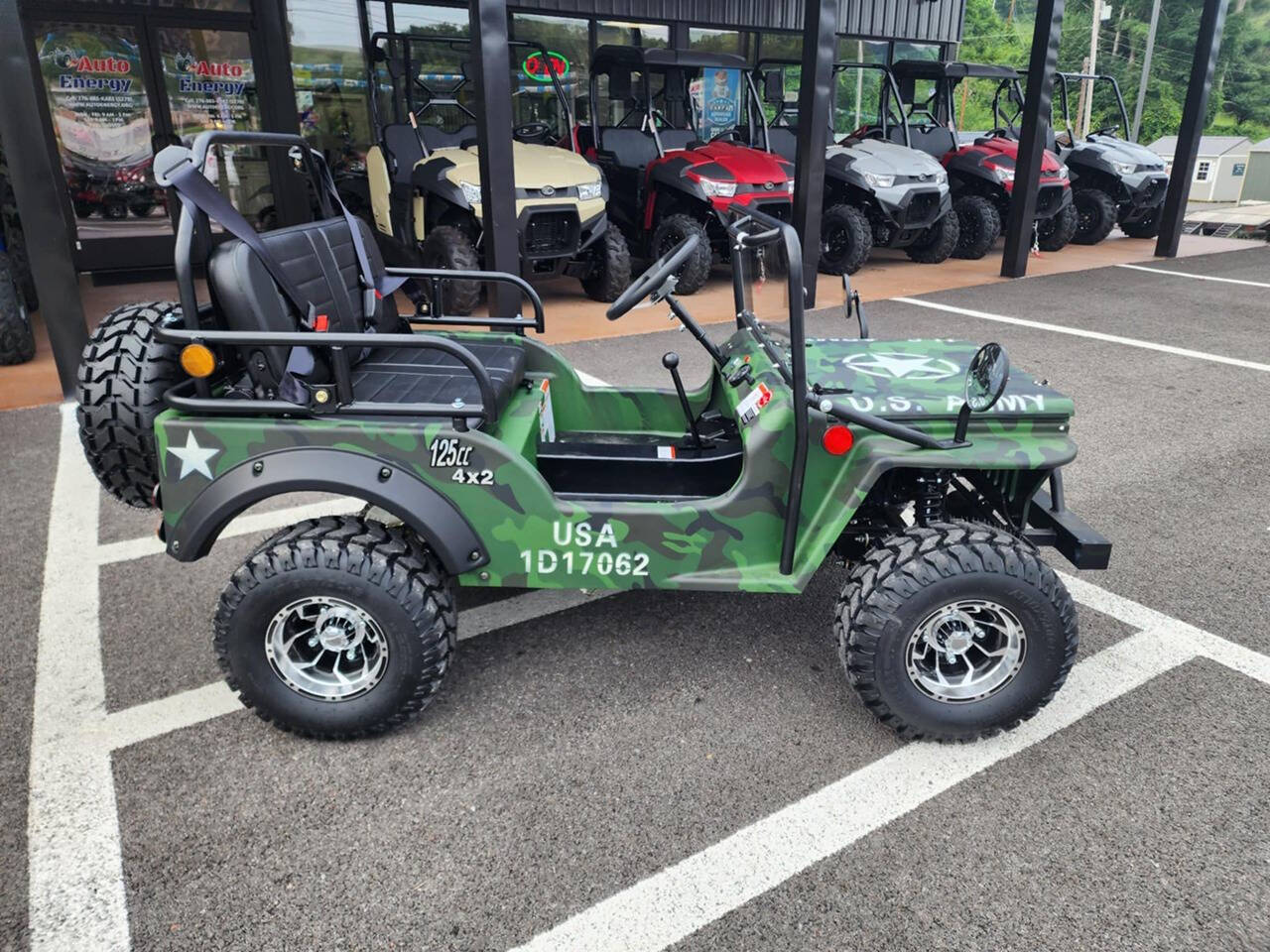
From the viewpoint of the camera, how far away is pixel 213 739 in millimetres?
2484

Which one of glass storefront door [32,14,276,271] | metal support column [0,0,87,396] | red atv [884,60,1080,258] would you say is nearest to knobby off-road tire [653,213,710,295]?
red atv [884,60,1080,258]

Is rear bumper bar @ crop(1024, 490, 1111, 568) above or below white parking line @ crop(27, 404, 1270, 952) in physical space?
above

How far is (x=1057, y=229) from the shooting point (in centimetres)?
1172

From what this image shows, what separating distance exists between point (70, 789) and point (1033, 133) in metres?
9.91

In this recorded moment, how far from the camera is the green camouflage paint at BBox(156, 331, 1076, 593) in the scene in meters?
2.37

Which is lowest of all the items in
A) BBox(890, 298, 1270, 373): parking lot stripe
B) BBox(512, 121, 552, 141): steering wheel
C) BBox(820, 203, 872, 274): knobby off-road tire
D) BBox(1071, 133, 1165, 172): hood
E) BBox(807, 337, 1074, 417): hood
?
BBox(890, 298, 1270, 373): parking lot stripe

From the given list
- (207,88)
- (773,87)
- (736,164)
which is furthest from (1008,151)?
(207,88)

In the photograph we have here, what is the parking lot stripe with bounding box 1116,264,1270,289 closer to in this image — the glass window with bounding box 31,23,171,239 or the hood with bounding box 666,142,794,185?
the hood with bounding box 666,142,794,185

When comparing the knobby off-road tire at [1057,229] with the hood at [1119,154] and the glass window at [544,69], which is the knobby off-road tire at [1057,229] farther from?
the glass window at [544,69]

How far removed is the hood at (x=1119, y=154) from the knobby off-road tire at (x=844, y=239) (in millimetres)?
4127

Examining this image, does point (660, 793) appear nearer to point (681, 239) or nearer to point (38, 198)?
point (38, 198)

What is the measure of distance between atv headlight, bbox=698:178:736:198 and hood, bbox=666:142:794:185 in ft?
0.26

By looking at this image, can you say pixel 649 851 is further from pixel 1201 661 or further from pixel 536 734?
pixel 1201 661

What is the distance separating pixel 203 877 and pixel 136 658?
107cm
